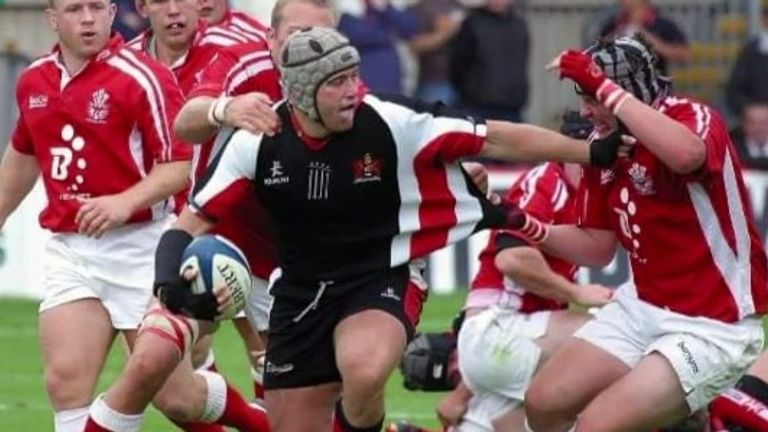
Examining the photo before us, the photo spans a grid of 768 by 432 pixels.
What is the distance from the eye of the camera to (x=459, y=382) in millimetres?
11242

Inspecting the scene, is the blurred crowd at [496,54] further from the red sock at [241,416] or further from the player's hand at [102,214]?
the player's hand at [102,214]

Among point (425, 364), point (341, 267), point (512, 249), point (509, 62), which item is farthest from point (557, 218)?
point (509, 62)

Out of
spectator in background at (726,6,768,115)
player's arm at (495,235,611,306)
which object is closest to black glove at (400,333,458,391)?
player's arm at (495,235,611,306)

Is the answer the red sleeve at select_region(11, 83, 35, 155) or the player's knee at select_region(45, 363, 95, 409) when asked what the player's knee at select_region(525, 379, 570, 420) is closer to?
the player's knee at select_region(45, 363, 95, 409)

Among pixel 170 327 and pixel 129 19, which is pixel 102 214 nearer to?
pixel 170 327

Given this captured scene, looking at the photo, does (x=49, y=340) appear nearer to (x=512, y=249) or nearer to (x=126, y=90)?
(x=126, y=90)

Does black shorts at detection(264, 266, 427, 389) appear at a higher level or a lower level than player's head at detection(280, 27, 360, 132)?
lower

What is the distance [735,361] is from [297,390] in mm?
1623

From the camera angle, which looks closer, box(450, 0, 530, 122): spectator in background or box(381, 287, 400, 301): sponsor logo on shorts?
box(381, 287, 400, 301): sponsor logo on shorts

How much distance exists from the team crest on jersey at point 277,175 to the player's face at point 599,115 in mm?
1123

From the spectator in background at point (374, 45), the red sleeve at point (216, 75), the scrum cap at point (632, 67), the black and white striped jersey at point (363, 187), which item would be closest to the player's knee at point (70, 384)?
the black and white striped jersey at point (363, 187)

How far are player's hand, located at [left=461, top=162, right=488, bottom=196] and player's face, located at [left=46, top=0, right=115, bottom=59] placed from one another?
1.59 metres

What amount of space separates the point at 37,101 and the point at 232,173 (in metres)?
1.22

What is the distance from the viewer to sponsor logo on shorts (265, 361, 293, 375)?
31.1 feet
